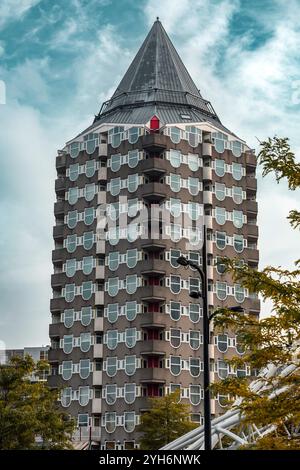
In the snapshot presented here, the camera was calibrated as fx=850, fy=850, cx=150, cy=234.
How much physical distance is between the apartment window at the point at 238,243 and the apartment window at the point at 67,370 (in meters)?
21.7

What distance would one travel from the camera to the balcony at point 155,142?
89438mm

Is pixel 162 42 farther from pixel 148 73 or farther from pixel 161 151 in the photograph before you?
pixel 161 151

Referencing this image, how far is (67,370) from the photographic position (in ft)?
Result: 291

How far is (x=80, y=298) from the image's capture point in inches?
3538

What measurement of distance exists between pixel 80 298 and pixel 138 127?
63.6ft

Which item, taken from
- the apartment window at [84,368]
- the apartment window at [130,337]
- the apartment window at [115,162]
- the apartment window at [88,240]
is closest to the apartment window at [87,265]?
the apartment window at [88,240]

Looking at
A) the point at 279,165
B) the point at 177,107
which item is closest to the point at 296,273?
the point at 279,165

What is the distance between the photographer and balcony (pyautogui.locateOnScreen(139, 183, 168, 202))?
8756 cm

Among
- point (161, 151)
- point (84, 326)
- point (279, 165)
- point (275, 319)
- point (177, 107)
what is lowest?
point (275, 319)

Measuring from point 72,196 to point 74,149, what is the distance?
5.46 meters

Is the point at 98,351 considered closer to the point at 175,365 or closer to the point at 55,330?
the point at 55,330

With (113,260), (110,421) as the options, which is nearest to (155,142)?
(113,260)

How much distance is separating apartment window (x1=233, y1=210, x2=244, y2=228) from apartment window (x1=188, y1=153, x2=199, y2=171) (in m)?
6.59

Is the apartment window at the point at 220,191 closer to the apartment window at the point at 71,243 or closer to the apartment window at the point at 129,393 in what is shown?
the apartment window at the point at 71,243
